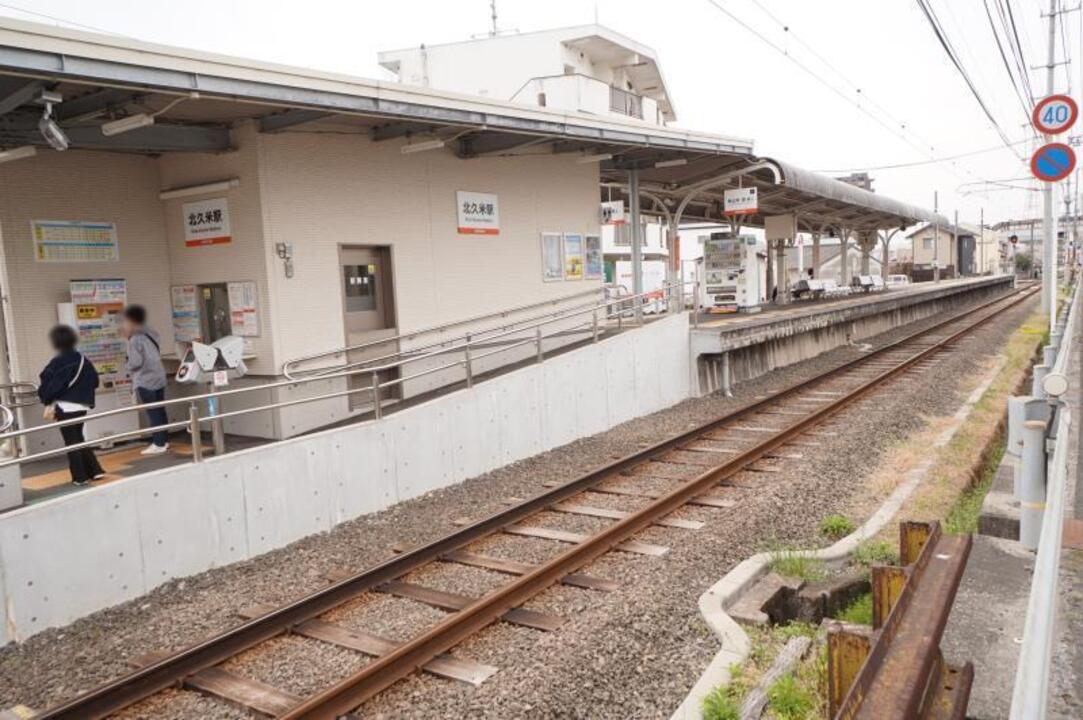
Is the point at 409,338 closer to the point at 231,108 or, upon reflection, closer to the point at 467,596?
the point at 231,108

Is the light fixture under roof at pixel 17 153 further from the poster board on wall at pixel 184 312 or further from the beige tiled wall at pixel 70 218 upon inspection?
the poster board on wall at pixel 184 312

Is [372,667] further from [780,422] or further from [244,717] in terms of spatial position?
[780,422]

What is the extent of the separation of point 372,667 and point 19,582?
9.64 feet

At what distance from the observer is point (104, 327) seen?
9672 mm

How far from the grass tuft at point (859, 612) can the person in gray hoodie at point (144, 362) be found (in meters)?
7.32

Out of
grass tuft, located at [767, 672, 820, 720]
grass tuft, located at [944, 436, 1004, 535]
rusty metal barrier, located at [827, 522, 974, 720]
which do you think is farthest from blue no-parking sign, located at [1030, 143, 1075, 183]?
grass tuft, located at [767, 672, 820, 720]

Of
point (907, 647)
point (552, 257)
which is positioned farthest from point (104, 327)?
point (907, 647)

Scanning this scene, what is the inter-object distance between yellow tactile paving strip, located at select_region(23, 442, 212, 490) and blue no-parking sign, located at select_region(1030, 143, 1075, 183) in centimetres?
1071

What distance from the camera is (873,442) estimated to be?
35.1 feet

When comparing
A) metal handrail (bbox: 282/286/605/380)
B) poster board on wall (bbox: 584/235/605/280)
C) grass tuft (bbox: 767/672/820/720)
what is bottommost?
grass tuft (bbox: 767/672/820/720)

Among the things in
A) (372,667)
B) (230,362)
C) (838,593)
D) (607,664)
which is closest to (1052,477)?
(838,593)

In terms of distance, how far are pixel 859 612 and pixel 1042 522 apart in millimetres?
1263

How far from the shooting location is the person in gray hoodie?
884cm

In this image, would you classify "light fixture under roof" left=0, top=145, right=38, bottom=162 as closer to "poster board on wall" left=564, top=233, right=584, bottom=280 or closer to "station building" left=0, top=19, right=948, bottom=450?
"station building" left=0, top=19, right=948, bottom=450
